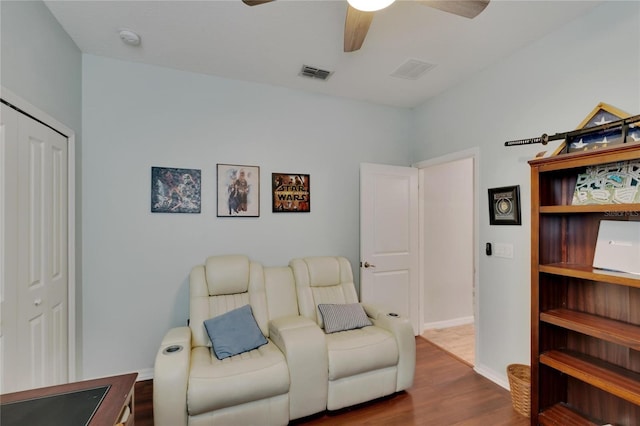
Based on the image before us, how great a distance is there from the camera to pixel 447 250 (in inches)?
160

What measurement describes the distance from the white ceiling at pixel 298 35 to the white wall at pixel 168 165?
25 centimetres

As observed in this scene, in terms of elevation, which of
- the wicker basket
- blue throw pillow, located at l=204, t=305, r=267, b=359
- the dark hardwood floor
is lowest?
the dark hardwood floor

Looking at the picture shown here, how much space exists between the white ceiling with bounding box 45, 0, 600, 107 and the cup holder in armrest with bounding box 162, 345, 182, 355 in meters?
2.27

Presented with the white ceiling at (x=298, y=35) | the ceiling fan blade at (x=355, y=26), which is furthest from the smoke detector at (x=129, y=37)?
the ceiling fan blade at (x=355, y=26)

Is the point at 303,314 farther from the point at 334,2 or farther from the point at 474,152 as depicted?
the point at 334,2

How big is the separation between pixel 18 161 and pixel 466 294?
15.6 ft

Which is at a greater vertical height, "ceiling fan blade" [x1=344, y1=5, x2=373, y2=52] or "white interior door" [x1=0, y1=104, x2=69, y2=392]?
"ceiling fan blade" [x1=344, y1=5, x2=373, y2=52]

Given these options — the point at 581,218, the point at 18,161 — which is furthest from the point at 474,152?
the point at 18,161

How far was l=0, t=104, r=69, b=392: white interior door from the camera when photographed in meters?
1.62

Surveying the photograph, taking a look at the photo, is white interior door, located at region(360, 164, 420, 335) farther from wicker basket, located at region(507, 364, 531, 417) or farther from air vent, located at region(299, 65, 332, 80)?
wicker basket, located at region(507, 364, 531, 417)

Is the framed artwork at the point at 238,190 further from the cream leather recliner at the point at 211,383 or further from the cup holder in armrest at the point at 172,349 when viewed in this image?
the cup holder in armrest at the point at 172,349

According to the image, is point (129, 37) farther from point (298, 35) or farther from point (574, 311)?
point (574, 311)

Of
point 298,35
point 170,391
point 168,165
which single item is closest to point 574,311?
point 170,391

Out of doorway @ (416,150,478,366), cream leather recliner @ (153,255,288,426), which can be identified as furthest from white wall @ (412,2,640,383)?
cream leather recliner @ (153,255,288,426)
